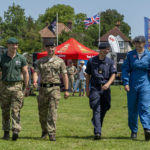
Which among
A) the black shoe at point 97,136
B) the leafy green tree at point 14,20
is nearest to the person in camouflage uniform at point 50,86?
the black shoe at point 97,136

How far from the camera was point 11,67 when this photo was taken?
750 centimetres

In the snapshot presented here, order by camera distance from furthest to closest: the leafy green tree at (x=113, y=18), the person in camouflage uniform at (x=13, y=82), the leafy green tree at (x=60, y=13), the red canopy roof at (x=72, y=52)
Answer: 1. the leafy green tree at (x=113, y=18)
2. the leafy green tree at (x=60, y=13)
3. the red canopy roof at (x=72, y=52)
4. the person in camouflage uniform at (x=13, y=82)

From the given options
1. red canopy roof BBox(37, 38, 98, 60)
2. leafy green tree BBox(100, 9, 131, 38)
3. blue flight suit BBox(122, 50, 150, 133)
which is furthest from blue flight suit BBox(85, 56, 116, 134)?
leafy green tree BBox(100, 9, 131, 38)

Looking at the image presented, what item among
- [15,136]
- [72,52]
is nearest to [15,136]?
[15,136]

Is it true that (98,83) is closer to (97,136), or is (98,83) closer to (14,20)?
(97,136)

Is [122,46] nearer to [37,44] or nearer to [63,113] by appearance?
[37,44]

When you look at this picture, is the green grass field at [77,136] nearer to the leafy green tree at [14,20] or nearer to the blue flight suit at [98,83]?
the blue flight suit at [98,83]

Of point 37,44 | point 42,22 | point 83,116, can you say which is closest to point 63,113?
point 83,116

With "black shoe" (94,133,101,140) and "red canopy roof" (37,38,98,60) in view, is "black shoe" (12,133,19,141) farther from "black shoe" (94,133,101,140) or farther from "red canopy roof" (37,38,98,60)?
"red canopy roof" (37,38,98,60)

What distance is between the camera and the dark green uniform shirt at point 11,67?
7.48 m

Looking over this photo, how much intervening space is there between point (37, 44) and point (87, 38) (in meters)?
11.0

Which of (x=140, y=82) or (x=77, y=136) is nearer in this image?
(x=140, y=82)

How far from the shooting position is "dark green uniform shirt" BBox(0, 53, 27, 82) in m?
7.48

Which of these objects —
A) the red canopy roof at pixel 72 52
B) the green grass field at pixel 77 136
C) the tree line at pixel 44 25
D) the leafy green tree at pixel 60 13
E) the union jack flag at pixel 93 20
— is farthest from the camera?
the leafy green tree at pixel 60 13
